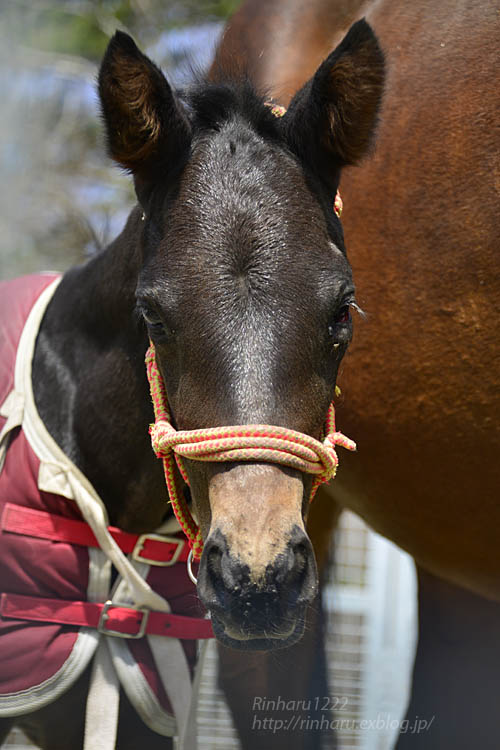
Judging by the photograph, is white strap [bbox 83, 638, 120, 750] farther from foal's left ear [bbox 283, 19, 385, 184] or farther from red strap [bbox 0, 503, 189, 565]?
foal's left ear [bbox 283, 19, 385, 184]

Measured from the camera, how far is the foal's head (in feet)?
4.24

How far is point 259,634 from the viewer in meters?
1.30

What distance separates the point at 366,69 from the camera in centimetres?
162

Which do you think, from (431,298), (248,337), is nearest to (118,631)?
(248,337)

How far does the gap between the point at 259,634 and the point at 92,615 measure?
0.62 m

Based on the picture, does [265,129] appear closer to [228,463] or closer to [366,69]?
[366,69]

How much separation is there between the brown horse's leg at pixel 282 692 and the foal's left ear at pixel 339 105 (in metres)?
1.06

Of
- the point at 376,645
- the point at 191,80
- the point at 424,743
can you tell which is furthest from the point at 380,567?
the point at 191,80

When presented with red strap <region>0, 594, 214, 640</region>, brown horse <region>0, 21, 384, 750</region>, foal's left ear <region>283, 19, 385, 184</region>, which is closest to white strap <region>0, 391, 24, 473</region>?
brown horse <region>0, 21, 384, 750</region>

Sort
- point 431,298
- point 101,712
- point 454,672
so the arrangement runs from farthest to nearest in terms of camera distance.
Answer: point 454,672
point 431,298
point 101,712

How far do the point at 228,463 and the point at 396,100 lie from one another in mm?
1088

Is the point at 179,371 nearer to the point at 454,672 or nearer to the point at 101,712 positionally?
the point at 101,712

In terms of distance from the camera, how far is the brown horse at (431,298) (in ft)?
6.08

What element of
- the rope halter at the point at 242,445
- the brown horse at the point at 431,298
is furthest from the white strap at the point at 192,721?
the brown horse at the point at 431,298
